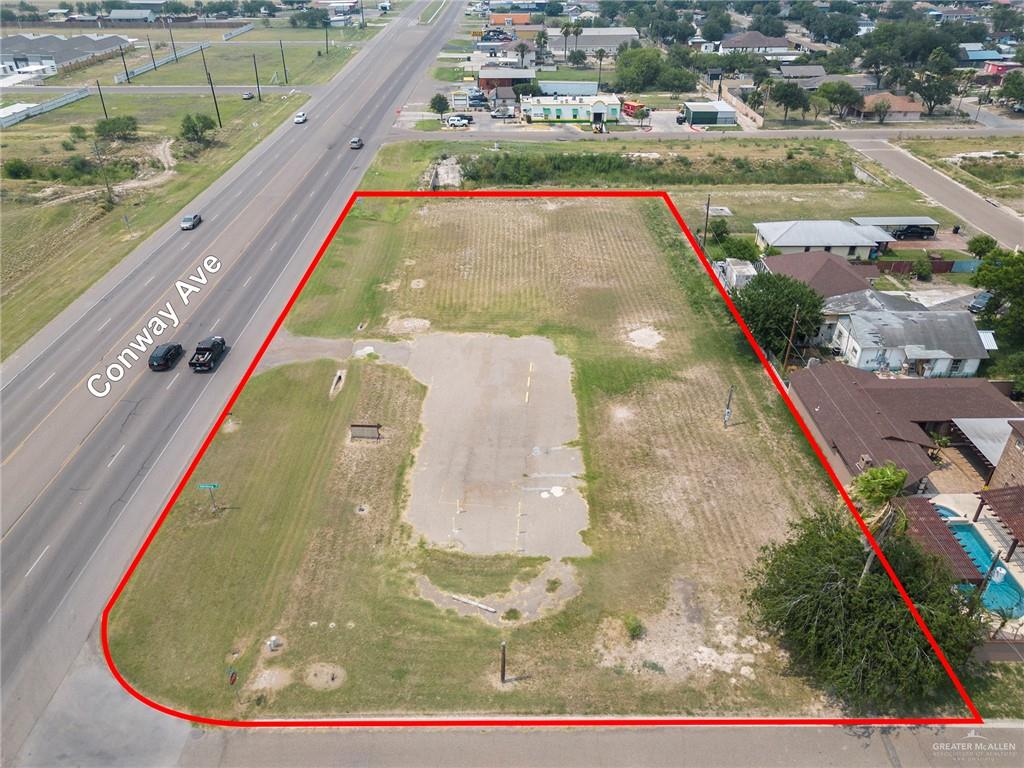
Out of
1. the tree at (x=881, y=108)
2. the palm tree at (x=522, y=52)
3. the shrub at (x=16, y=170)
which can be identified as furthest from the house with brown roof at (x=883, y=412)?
the palm tree at (x=522, y=52)

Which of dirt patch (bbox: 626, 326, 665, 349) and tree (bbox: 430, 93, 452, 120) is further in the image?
tree (bbox: 430, 93, 452, 120)

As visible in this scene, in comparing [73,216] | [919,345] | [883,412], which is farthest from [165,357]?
[919,345]

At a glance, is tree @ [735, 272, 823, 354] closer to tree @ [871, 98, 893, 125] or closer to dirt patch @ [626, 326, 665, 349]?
dirt patch @ [626, 326, 665, 349]

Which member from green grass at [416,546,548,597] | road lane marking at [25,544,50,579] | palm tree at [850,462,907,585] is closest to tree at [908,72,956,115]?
palm tree at [850,462,907,585]

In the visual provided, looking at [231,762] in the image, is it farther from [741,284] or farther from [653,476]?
[741,284]

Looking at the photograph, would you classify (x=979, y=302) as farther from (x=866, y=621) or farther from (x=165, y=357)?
(x=165, y=357)

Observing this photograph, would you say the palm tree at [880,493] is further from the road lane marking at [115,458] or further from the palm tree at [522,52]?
the palm tree at [522,52]
